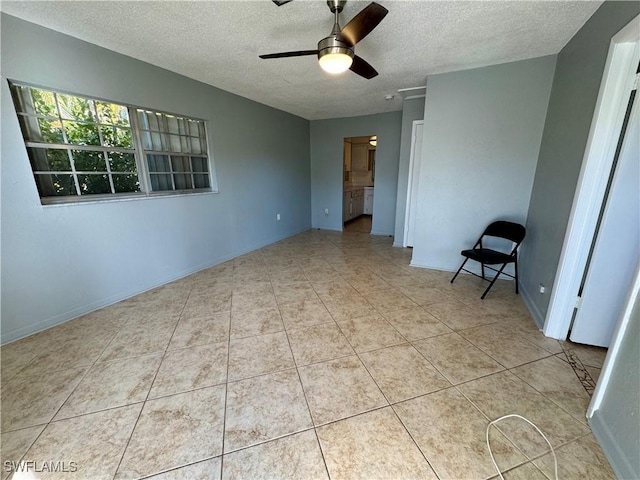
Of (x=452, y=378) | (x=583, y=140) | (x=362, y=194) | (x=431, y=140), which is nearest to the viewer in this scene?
(x=452, y=378)

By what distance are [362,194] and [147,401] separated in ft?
21.6

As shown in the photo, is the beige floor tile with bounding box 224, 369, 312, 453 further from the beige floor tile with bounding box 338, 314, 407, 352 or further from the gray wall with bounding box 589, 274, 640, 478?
the gray wall with bounding box 589, 274, 640, 478

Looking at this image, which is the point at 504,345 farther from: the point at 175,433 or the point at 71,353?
the point at 71,353

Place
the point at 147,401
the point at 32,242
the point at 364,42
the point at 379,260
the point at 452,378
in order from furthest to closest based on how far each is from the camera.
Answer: the point at 379,260 < the point at 364,42 < the point at 32,242 < the point at 452,378 < the point at 147,401

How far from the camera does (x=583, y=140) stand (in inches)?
72.3

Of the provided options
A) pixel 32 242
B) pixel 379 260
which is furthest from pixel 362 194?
pixel 32 242

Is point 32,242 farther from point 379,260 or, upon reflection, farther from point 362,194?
point 362,194

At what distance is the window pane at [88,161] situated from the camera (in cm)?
231

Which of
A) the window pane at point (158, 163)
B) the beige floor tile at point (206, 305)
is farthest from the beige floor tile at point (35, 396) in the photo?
the window pane at point (158, 163)

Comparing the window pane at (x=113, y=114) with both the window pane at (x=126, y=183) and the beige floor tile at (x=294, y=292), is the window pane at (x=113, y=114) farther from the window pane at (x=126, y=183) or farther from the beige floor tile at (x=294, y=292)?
the beige floor tile at (x=294, y=292)

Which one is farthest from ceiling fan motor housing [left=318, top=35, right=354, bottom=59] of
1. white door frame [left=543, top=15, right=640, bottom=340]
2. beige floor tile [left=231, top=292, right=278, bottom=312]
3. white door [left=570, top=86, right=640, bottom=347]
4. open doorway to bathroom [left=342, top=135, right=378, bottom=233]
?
open doorway to bathroom [left=342, top=135, right=378, bottom=233]

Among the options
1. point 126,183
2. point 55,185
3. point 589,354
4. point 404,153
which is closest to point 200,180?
point 126,183

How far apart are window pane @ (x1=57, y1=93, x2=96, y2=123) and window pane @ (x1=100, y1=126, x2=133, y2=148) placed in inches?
5.1

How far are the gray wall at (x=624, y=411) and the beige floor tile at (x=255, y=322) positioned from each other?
1.96 meters
